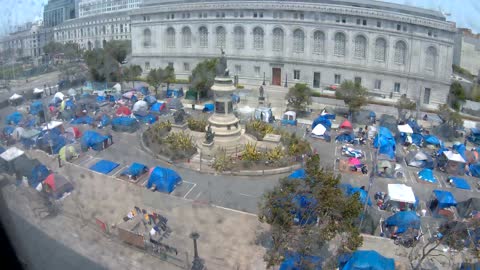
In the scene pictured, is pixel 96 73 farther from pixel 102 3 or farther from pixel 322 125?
pixel 322 125

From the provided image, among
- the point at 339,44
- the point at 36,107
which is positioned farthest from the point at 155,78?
the point at 339,44

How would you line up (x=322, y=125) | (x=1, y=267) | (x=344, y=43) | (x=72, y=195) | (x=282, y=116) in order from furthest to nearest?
(x=344, y=43)
(x=282, y=116)
(x=322, y=125)
(x=72, y=195)
(x=1, y=267)

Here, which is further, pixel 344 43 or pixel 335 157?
pixel 344 43

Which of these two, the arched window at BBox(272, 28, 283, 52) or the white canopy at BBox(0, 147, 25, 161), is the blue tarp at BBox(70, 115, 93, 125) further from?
the arched window at BBox(272, 28, 283, 52)

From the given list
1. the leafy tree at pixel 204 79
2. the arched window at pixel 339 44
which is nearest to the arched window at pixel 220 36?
the leafy tree at pixel 204 79

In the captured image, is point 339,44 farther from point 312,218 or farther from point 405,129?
point 312,218

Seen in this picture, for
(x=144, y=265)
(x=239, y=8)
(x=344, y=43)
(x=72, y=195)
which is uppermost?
(x=239, y=8)

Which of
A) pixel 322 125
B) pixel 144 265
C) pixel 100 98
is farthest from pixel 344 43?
pixel 144 265
